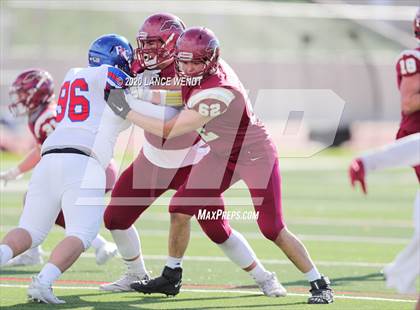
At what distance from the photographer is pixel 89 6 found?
30391mm

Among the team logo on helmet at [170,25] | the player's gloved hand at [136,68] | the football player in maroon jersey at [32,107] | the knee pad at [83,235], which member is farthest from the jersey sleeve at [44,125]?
the knee pad at [83,235]

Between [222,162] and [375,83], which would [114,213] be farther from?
[375,83]

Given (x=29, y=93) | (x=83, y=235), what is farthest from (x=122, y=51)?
(x=29, y=93)

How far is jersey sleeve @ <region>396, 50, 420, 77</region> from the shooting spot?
209 inches

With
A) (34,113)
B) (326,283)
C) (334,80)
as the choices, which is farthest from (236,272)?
(334,80)

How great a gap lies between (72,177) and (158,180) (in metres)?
0.92

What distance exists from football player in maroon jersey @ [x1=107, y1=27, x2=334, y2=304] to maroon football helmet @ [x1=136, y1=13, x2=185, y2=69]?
31 centimetres

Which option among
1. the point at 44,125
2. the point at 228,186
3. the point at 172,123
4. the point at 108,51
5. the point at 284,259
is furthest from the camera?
the point at 284,259

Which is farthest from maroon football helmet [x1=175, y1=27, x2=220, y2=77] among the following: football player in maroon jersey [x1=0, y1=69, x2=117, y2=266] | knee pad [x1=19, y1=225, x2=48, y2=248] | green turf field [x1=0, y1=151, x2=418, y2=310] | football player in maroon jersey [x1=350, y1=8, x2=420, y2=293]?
football player in maroon jersey [x1=0, y1=69, x2=117, y2=266]

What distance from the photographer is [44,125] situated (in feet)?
23.8

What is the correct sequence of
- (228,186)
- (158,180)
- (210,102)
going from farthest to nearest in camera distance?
(158,180) → (228,186) → (210,102)

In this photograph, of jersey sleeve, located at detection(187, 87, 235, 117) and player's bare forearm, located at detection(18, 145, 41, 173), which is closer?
jersey sleeve, located at detection(187, 87, 235, 117)

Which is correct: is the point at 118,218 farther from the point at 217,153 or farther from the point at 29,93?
the point at 29,93

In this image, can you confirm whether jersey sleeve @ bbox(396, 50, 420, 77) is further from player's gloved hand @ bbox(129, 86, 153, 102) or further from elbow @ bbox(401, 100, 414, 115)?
player's gloved hand @ bbox(129, 86, 153, 102)
